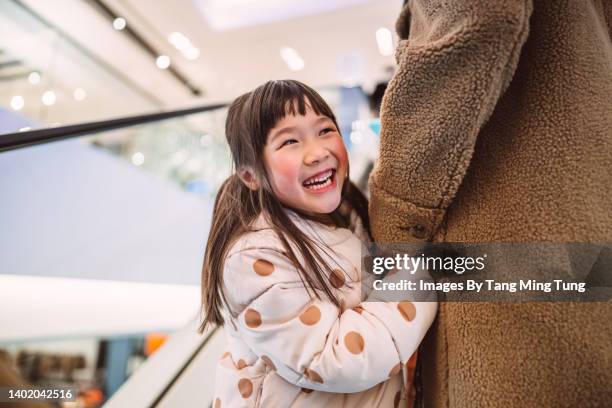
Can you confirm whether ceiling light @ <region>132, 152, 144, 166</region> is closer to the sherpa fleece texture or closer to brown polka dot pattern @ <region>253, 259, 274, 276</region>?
brown polka dot pattern @ <region>253, 259, 274, 276</region>

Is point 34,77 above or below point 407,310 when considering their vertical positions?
above

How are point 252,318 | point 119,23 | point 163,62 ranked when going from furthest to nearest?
point 163,62 < point 119,23 < point 252,318

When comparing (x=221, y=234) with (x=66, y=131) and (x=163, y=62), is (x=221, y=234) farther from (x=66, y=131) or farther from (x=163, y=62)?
(x=163, y=62)

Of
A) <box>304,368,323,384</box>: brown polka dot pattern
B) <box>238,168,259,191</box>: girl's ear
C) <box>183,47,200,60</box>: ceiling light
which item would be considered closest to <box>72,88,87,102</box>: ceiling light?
<box>183,47,200,60</box>: ceiling light

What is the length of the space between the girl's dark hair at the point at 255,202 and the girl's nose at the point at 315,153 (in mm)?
68

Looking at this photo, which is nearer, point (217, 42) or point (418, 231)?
point (418, 231)

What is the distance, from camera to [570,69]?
405mm

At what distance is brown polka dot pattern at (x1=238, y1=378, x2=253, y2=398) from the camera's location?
58 centimetres

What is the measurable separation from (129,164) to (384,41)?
133 inches

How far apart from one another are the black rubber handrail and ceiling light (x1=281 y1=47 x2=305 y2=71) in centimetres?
369

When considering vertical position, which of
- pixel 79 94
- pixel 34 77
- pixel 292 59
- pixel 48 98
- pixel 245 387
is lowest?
pixel 245 387

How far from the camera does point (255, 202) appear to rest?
729 mm

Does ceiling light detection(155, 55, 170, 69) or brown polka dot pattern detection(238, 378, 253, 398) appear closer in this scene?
brown polka dot pattern detection(238, 378, 253, 398)

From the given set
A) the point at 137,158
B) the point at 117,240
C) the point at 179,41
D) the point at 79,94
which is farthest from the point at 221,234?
the point at 179,41
